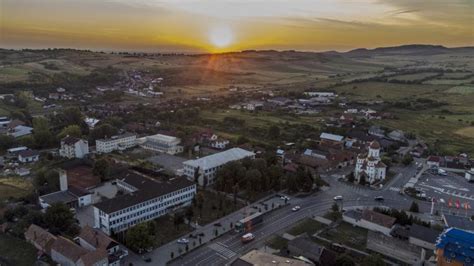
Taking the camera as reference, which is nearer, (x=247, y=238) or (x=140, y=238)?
(x=140, y=238)

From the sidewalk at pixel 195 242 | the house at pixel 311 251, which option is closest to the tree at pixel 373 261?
the house at pixel 311 251

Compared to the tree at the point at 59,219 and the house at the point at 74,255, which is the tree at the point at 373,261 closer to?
the house at the point at 74,255

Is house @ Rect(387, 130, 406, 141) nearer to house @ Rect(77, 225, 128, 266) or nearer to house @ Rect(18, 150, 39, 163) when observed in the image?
house @ Rect(77, 225, 128, 266)

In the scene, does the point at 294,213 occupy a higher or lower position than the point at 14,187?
higher

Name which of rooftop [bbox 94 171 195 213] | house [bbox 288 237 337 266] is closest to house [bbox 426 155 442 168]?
house [bbox 288 237 337 266]

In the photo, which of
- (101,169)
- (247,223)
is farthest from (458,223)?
(101,169)

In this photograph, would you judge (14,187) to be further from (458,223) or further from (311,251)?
(458,223)
